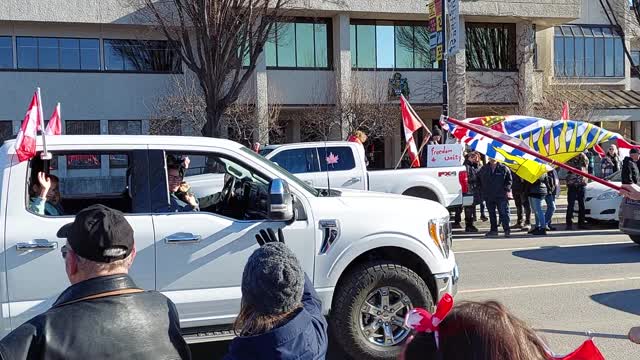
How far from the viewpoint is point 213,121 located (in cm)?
1803

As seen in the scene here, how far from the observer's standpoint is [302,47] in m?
28.2

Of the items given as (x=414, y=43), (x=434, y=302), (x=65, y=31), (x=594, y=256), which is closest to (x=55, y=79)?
(x=65, y=31)

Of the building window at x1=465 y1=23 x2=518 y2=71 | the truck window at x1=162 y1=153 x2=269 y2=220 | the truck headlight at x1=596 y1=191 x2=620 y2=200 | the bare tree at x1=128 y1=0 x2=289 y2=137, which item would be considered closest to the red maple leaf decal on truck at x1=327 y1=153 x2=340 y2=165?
the bare tree at x1=128 y1=0 x2=289 y2=137

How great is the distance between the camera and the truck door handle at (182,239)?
191 inches

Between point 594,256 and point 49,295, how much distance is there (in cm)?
920

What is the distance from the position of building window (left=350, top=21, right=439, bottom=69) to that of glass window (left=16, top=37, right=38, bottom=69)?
1346 cm

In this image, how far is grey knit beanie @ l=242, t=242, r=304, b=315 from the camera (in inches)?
89.7

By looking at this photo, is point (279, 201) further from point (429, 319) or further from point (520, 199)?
point (520, 199)

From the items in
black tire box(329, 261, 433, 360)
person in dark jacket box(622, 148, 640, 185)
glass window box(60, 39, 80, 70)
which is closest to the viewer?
black tire box(329, 261, 433, 360)

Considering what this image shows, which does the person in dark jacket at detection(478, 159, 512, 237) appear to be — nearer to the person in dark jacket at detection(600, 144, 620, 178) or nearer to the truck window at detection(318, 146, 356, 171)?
the truck window at detection(318, 146, 356, 171)

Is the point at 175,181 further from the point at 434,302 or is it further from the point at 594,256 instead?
the point at 594,256

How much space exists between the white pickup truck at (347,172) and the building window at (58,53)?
618 inches

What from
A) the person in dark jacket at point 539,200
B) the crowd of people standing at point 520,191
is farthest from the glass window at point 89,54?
the person in dark jacket at point 539,200

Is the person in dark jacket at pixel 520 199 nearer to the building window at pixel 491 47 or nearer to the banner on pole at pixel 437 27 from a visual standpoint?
the banner on pole at pixel 437 27
